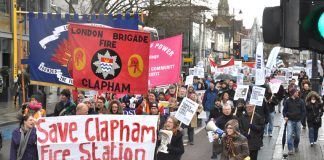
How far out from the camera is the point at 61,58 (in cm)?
1023

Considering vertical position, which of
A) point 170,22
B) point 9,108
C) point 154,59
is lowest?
point 9,108

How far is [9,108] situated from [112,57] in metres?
15.4

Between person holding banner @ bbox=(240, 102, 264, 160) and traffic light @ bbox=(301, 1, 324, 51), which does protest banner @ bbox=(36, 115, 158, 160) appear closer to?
person holding banner @ bbox=(240, 102, 264, 160)

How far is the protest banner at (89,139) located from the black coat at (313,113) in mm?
7628

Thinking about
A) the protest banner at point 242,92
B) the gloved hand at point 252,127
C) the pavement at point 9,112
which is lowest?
the pavement at point 9,112

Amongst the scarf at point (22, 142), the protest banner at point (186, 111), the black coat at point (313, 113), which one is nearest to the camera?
the scarf at point (22, 142)

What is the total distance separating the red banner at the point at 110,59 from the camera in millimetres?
8102

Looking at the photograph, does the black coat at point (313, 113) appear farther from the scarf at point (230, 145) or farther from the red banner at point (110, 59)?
the red banner at point (110, 59)

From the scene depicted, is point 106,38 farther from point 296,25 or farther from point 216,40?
point 216,40

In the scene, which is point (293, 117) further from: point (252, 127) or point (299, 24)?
point (299, 24)

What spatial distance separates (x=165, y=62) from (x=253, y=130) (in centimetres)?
445

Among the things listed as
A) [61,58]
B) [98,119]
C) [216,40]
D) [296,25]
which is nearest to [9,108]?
[61,58]

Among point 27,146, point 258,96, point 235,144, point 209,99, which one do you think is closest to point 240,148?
point 235,144

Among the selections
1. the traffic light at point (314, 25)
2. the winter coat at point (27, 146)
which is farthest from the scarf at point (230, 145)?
the traffic light at point (314, 25)
